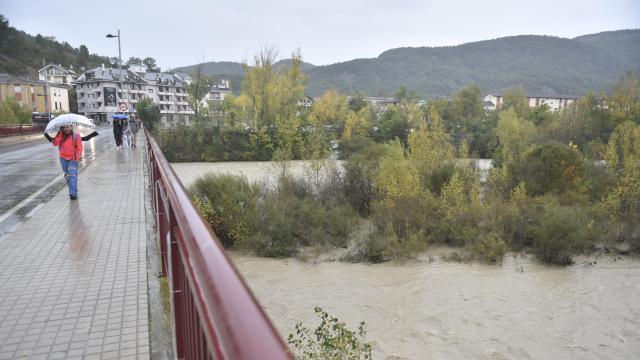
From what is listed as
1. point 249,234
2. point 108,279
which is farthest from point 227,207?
point 108,279

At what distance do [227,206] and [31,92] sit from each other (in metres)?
70.3

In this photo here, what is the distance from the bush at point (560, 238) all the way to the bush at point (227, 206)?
9.02m

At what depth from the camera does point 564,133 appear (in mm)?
38875

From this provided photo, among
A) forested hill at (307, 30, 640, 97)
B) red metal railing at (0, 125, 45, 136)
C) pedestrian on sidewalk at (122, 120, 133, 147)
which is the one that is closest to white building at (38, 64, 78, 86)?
red metal railing at (0, 125, 45, 136)

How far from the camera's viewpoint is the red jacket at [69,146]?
919 centimetres

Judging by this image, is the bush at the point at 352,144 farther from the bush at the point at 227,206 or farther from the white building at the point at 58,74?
the white building at the point at 58,74

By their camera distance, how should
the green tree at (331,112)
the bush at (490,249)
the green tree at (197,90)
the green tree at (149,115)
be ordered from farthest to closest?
1. the green tree at (331,112)
2. the green tree at (149,115)
3. the green tree at (197,90)
4. the bush at (490,249)

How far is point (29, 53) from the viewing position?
306 ft

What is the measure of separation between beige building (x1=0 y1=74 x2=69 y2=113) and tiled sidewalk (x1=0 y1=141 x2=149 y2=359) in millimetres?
61468

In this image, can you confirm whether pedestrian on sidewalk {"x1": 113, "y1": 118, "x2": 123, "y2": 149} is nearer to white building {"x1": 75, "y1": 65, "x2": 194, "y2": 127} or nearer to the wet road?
the wet road

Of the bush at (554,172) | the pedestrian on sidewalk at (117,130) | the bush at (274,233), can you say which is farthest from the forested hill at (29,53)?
the bush at (554,172)

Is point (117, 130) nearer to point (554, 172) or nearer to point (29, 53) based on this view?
point (554, 172)

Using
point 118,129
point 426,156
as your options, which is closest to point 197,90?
point 118,129

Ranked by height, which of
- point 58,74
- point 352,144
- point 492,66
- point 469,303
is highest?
point 492,66
